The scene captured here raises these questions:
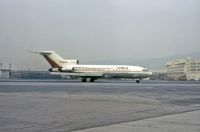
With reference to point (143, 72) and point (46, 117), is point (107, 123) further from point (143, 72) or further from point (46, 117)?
point (143, 72)

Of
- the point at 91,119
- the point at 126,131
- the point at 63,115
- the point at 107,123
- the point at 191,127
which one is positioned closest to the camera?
the point at 126,131

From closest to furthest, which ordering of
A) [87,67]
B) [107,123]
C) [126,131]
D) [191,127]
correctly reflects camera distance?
[126,131]
[191,127]
[107,123]
[87,67]

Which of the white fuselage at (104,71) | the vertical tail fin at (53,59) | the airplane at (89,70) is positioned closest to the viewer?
the white fuselage at (104,71)

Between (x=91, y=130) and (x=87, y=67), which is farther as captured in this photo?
(x=87, y=67)

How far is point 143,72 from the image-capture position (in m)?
83.1

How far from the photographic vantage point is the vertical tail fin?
8400cm

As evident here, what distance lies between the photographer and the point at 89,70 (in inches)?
3172

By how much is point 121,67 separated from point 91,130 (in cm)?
7190

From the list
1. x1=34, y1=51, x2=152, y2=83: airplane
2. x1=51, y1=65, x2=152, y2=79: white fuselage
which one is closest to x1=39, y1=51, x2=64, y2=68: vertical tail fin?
x1=34, y1=51, x2=152, y2=83: airplane

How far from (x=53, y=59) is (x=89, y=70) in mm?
9580

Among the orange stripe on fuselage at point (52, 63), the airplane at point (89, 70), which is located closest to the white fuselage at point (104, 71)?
the airplane at point (89, 70)

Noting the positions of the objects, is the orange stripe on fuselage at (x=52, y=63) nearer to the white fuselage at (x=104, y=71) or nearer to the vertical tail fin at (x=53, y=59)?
the vertical tail fin at (x=53, y=59)

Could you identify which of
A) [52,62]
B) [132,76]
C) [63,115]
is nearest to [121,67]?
[132,76]

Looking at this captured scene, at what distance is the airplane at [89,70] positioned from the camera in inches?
3162
